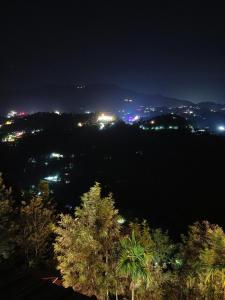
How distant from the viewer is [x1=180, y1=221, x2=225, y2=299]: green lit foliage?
57.9 ft

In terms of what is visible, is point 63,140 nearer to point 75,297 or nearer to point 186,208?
point 186,208

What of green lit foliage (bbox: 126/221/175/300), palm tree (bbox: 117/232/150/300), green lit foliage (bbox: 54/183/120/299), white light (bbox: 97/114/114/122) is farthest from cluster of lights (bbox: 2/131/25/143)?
palm tree (bbox: 117/232/150/300)

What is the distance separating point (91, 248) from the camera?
1634 centimetres

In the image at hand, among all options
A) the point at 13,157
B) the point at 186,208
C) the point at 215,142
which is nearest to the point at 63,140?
the point at 13,157

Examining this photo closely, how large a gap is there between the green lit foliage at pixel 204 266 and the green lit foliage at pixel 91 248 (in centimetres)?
533

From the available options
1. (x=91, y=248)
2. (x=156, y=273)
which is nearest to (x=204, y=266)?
(x=156, y=273)

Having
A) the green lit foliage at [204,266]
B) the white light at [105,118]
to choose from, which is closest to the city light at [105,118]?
the white light at [105,118]

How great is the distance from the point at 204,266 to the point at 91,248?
8473 mm

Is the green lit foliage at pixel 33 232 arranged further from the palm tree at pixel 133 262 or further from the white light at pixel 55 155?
the white light at pixel 55 155

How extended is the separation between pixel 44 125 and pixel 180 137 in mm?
78108

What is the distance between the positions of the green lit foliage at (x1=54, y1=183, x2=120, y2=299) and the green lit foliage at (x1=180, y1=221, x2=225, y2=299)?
533 centimetres

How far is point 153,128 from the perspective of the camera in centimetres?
14125

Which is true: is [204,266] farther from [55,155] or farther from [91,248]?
[55,155]

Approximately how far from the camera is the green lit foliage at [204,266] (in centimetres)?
1764
